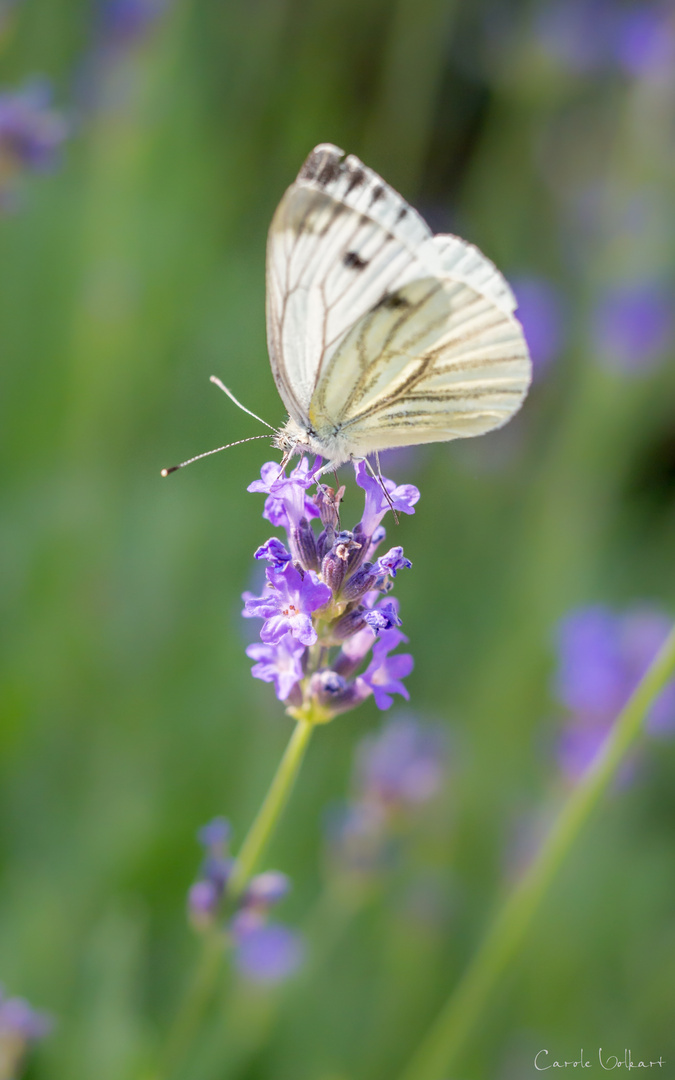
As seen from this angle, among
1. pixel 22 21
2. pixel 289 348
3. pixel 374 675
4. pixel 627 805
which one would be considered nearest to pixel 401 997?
pixel 627 805

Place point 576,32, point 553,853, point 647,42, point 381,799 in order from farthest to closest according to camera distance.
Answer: point 576,32, point 647,42, point 381,799, point 553,853

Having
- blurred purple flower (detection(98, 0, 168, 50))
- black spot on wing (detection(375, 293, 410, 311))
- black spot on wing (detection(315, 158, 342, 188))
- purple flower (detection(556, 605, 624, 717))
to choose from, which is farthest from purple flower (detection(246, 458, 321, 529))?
blurred purple flower (detection(98, 0, 168, 50))

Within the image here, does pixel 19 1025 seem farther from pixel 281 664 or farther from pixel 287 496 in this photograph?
pixel 287 496

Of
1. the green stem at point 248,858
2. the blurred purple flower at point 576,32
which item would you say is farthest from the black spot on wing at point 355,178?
the blurred purple flower at point 576,32

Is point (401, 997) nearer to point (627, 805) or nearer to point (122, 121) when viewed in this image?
point (627, 805)

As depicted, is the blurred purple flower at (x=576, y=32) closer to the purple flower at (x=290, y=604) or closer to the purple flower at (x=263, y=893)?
the purple flower at (x=290, y=604)

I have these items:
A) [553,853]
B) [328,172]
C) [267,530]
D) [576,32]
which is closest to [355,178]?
[328,172]

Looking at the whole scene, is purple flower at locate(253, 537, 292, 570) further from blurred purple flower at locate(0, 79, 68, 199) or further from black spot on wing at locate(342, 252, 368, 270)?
blurred purple flower at locate(0, 79, 68, 199)
